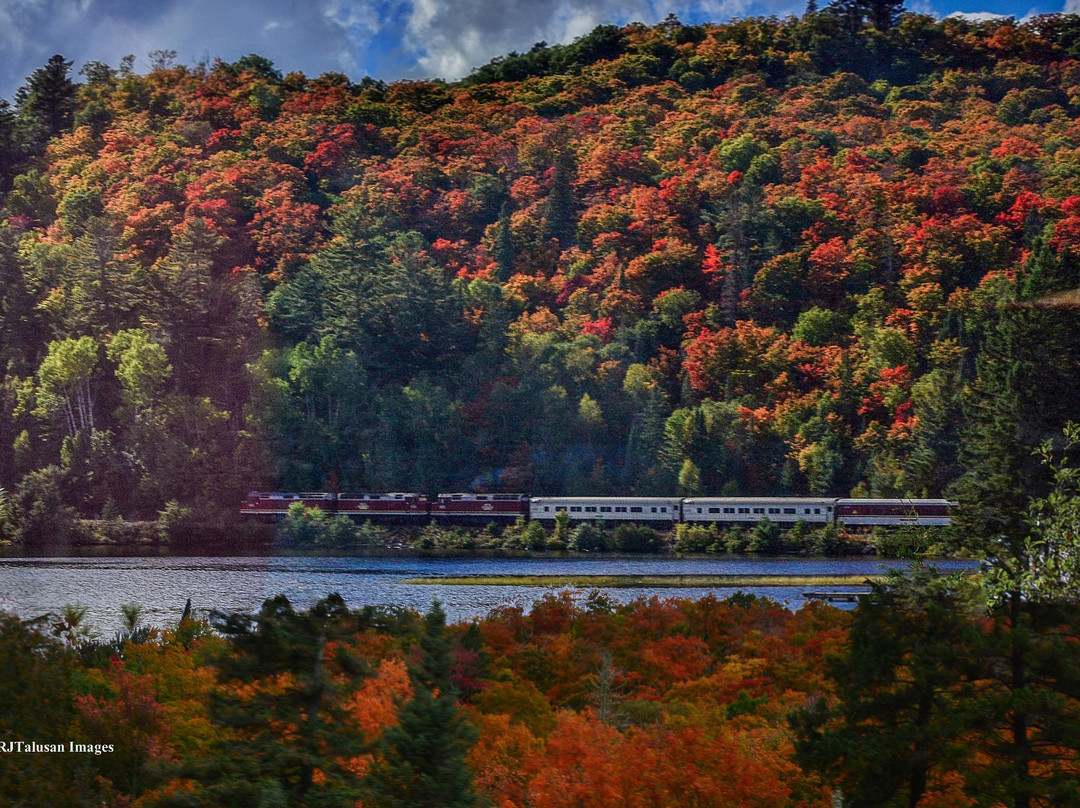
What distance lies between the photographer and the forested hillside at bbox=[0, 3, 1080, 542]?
277ft

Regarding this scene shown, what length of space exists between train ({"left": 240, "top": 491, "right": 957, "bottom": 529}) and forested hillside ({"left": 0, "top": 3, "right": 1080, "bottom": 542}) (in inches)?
124

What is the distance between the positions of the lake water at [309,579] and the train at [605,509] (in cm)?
361

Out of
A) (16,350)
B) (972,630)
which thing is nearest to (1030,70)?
(16,350)

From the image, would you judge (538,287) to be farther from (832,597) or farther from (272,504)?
(832,597)

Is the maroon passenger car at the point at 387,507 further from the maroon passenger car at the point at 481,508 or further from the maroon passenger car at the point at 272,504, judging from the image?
the maroon passenger car at the point at 272,504

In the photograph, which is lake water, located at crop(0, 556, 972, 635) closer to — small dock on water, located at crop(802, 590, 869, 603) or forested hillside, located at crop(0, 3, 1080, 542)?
small dock on water, located at crop(802, 590, 869, 603)

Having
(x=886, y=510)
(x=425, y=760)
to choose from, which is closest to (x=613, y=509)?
(x=886, y=510)

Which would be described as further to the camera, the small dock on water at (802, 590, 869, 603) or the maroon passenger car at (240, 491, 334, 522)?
the maroon passenger car at (240, 491, 334, 522)

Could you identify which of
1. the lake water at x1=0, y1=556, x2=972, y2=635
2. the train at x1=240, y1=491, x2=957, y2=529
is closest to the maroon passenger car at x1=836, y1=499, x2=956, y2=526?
the train at x1=240, y1=491, x2=957, y2=529

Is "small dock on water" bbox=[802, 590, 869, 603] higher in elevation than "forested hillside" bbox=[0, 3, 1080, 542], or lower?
lower

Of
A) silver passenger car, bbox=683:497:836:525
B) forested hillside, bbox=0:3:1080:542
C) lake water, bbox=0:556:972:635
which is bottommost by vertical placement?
lake water, bbox=0:556:972:635

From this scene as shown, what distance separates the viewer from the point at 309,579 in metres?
62.5

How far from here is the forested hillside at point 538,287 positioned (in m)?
84.6

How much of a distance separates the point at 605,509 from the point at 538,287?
119 ft
